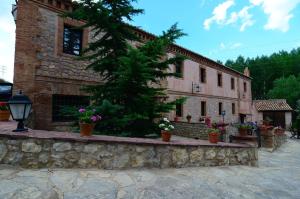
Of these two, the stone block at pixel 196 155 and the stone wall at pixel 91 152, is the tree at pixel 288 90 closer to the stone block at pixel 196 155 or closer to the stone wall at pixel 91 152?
the stone block at pixel 196 155

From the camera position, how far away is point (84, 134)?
15.6 feet

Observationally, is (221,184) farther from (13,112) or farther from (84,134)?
(13,112)

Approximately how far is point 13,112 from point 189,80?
14.0 m

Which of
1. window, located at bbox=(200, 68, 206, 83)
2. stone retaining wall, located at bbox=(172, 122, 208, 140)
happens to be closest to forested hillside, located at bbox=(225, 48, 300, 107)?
window, located at bbox=(200, 68, 206, 83)

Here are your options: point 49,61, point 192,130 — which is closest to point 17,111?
point 49,61

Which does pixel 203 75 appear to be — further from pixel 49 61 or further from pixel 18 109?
pixel 18 109

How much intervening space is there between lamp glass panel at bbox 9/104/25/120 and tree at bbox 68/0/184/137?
7.02 feet

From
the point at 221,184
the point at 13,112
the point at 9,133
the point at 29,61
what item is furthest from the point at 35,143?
the point at 29,61

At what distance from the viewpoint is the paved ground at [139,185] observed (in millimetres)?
3436

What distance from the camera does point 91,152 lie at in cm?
450

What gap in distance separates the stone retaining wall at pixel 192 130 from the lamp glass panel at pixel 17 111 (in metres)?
8.97

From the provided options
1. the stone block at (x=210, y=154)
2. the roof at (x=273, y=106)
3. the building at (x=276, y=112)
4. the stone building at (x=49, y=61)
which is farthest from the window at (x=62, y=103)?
the roof at (x=273, y=106)

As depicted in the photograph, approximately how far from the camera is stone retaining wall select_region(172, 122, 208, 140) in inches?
471

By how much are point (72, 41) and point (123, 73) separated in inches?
213
